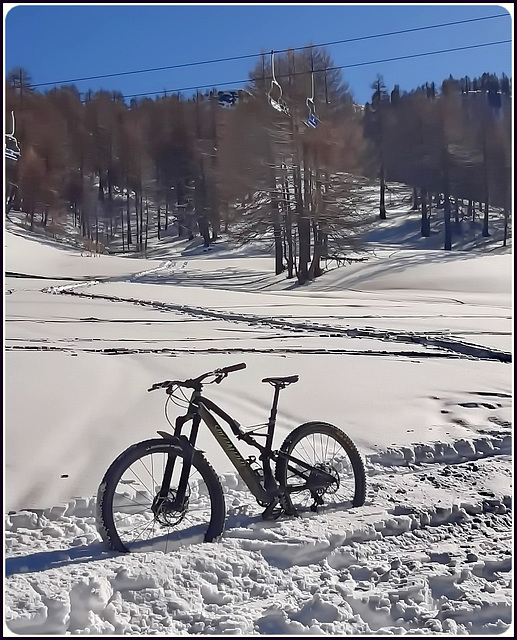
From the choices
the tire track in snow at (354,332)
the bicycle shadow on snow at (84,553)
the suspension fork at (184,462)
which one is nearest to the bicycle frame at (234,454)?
the suspension fork at (184,462)

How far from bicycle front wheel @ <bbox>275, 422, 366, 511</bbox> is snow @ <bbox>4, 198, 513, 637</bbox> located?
4.0 inches

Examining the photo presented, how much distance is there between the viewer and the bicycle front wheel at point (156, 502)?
2.61 meters

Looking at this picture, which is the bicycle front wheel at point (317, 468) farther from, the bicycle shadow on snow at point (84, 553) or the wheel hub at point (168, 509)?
the wheel hub at point (168, 509)

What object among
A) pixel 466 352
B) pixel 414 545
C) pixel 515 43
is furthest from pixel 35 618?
pixel 466 352

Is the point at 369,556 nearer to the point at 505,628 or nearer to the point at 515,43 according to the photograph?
the point at 505,628

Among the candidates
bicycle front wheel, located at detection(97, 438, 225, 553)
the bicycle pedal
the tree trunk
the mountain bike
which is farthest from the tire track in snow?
the tree trunk

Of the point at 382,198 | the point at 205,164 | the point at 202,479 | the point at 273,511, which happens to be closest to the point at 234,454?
the point at 202,479

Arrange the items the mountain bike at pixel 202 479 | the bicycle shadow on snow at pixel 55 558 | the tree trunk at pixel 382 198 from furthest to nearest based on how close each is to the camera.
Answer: the tree trunk at pixel 382 198, the mountain bike at pixel 202 479, the bicycle shadow on snow at pixel 55 558

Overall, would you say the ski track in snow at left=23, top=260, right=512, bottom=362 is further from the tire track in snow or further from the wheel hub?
the wheel hub

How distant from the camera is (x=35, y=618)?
87.7 inches

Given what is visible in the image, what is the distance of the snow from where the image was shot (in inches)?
92.4

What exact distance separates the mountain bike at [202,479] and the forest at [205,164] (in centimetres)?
1282

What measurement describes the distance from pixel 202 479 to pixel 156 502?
21 centimetres

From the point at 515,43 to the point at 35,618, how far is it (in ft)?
10.9
